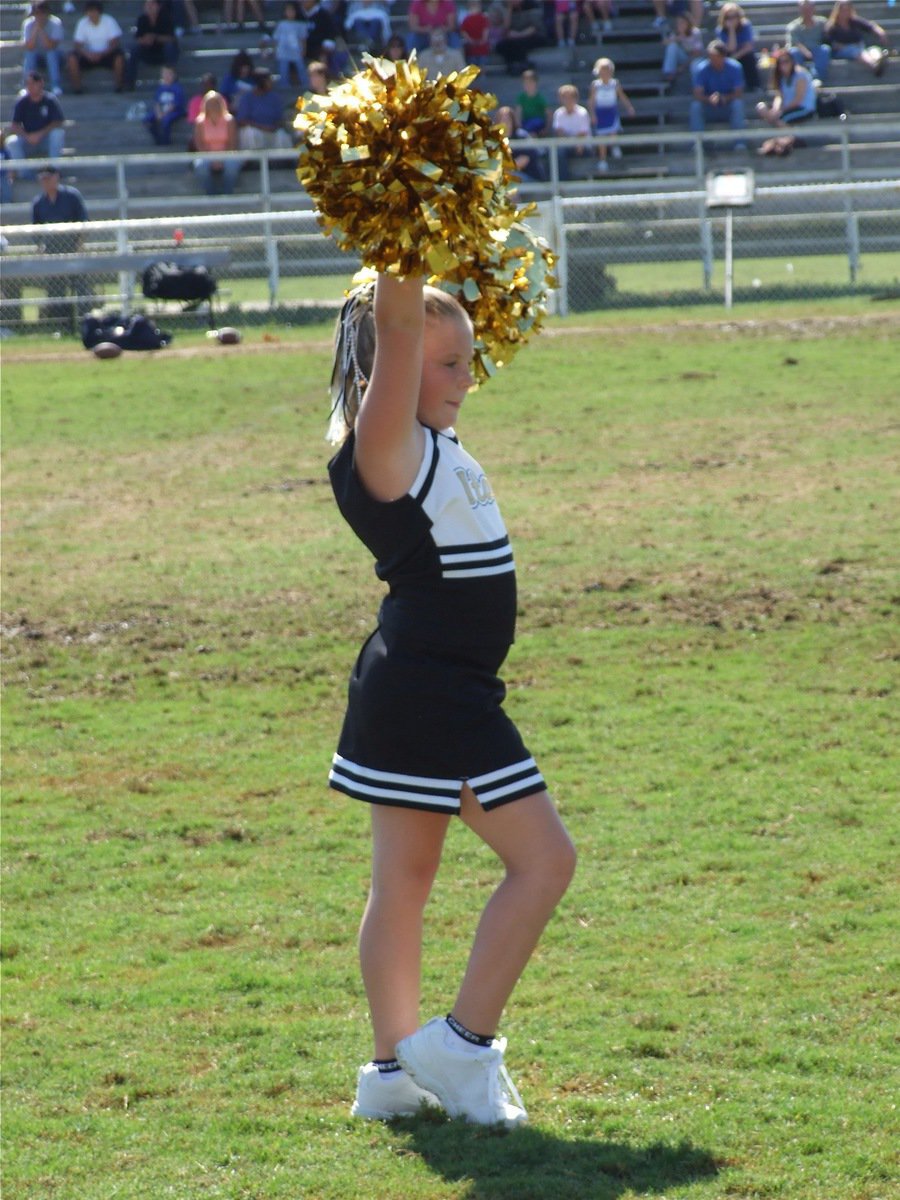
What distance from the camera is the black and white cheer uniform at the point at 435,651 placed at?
3.14 metres

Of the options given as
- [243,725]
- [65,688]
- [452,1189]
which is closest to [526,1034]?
[452,1189]

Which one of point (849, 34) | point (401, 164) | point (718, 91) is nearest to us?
point (401, 164)

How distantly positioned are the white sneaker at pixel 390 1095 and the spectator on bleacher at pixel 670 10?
1006 inches

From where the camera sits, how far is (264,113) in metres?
22.9

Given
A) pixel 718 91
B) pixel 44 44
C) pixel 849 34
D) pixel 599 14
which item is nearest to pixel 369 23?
pixel 599 14

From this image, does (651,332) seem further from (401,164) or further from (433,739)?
(401,164)

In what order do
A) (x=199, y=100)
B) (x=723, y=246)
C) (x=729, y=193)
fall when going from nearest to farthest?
1. (x=729, y=193)
2. (x=723, y=246)
3. (x=199, y=100)

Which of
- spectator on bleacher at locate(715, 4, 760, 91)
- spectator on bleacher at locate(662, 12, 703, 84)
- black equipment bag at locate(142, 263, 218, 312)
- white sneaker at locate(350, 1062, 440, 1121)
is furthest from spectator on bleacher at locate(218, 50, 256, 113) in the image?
white sneaker at locate(350, 1062, 440, 1121)

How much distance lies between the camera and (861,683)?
6.77m

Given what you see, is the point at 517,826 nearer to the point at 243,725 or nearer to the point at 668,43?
the point at 243,725

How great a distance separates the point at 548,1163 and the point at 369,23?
945 inches

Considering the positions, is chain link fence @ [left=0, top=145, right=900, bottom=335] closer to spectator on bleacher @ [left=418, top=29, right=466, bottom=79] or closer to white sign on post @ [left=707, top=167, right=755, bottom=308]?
white sign on post @ [left=707, top=167, right=755, bottom=308]

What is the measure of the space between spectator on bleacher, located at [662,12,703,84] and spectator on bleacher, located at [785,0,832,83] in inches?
56.7

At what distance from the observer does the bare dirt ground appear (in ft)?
52.1
